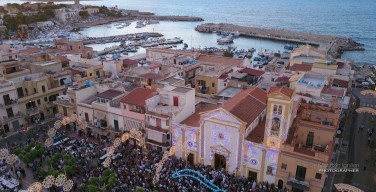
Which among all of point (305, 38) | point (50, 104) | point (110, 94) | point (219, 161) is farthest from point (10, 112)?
point (305, 38)

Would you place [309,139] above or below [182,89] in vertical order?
below

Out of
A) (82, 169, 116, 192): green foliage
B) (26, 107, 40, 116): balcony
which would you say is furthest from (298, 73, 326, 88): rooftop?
(26, 107, 40, 116): balcony

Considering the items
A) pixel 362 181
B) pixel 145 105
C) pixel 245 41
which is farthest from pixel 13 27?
pixel 362 181

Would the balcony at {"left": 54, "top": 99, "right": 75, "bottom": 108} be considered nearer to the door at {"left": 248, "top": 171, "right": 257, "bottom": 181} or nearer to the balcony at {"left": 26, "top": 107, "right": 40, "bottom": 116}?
the balcony at {"left": 26, "top": 107, "right": 40, "bottom": 116}

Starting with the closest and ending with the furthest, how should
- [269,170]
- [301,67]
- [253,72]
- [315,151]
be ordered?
[315,151] → [269,170] → [253,72] → [301,67]

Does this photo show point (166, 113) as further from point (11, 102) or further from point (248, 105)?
point (11, 102)

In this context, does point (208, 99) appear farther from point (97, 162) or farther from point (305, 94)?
point (97, 162)

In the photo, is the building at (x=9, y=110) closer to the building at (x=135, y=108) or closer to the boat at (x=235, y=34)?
the building at (x=135, y=108)
